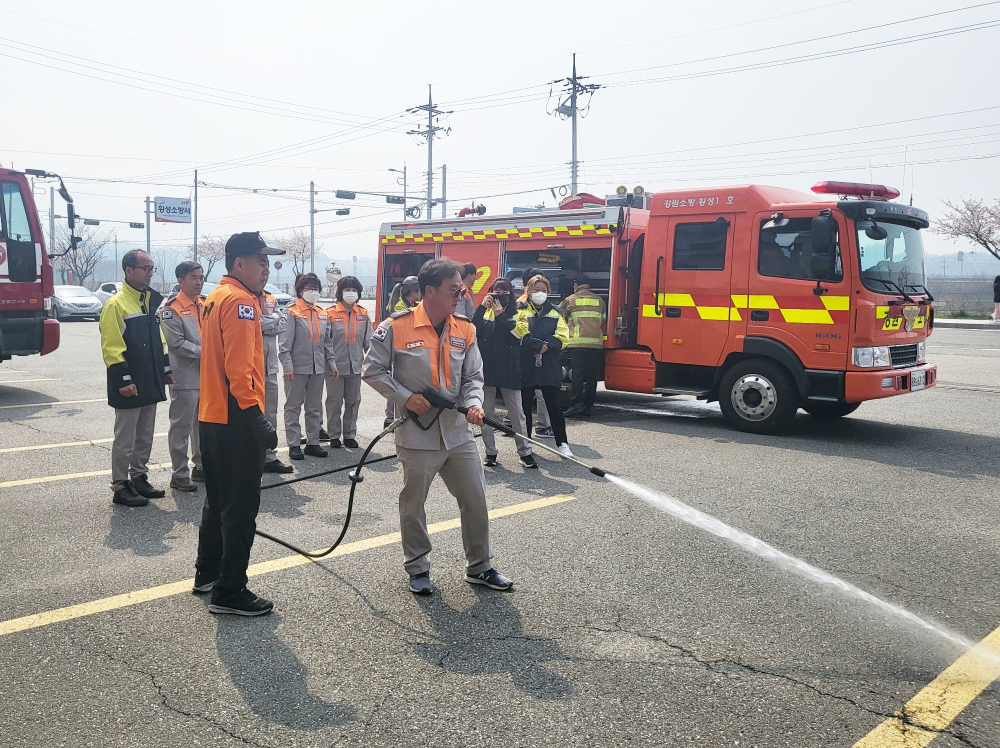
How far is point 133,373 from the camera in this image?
6.22 m

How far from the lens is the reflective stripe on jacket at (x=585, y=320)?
10.1 m

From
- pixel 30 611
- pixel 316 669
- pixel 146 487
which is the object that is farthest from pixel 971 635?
pixel 146 487

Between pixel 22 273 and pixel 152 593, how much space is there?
9269 mm

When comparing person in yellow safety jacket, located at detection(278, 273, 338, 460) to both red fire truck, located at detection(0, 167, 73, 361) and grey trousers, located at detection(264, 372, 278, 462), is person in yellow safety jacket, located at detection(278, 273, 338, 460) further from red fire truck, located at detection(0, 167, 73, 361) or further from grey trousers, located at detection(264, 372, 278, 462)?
red fire truck, located at detection(0, 167, 73, 361)

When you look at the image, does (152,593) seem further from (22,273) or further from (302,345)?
(22,273)

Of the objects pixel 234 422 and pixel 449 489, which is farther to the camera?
pixel 449 489

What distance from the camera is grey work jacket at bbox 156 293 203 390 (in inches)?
253

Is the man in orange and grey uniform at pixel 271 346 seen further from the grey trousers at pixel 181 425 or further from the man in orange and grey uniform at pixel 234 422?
the man in orange and grey uniform at pixel 234 422

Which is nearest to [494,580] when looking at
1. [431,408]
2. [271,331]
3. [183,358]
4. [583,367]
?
[431,408]

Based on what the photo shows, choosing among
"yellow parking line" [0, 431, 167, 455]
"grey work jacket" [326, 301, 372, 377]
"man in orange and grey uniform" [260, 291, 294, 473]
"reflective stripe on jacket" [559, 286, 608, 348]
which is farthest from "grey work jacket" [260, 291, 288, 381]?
"reflective stripe on jacket" [559, 286, 608, 348]

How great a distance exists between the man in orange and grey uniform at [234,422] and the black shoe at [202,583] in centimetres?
24

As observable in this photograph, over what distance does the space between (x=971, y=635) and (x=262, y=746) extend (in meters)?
3.25

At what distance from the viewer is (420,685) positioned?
3.38 m

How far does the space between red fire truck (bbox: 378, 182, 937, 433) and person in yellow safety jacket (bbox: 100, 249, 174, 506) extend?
575 centimetres
